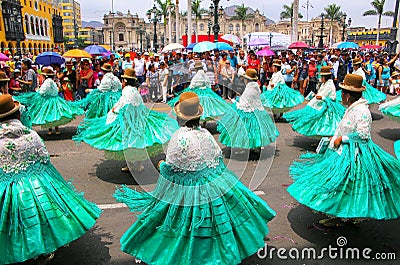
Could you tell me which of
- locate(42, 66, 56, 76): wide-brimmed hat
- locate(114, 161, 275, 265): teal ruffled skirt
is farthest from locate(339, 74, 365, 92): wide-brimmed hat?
locate(42, 66, 56, 76): wide-brimmed hat

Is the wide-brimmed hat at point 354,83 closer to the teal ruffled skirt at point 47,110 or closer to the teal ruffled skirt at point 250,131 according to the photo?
the teal ruffled skirt at point 250,131

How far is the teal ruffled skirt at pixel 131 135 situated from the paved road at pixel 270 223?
0.44m

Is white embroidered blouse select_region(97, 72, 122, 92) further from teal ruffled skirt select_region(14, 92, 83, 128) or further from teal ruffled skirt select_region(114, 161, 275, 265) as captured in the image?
teal ruffled skirt select_region(114, 161, 275, 265)

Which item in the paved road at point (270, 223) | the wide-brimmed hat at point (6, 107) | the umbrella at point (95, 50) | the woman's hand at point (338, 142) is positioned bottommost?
the paved road at point (270, 223)

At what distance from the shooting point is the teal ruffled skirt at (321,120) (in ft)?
24.1

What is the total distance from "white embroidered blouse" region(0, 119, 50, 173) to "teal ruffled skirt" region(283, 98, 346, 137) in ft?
17.9

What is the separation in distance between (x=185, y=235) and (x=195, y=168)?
61cm

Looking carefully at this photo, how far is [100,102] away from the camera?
8531 mm

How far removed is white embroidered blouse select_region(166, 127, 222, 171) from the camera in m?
3.30

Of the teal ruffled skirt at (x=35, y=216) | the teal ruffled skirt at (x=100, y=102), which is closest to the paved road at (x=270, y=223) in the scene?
the teal ruffled skirt at (x=35, y=216)

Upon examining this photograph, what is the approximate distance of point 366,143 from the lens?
4309 millimetres

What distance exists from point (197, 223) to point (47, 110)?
6.65 meters

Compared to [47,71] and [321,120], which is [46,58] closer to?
[47,71]

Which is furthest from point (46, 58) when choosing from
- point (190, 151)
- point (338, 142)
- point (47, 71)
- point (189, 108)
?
point (338, 142)
